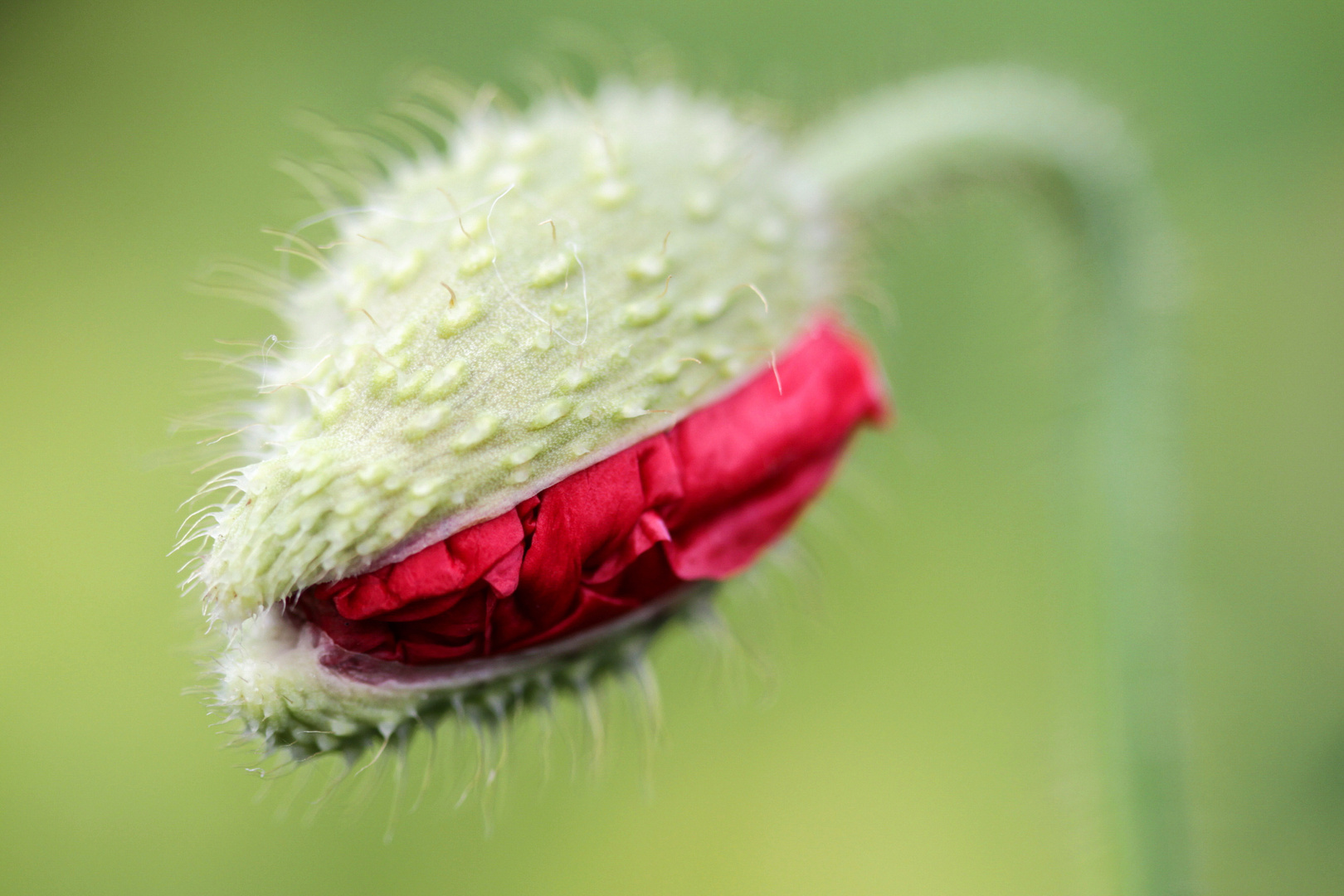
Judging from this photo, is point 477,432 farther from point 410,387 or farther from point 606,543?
point 606,543

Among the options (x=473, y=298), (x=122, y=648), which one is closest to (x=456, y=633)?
(x=473, y=298)

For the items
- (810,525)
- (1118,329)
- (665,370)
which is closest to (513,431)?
(665,370)

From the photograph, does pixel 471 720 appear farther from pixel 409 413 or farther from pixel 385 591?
pixel 409 413

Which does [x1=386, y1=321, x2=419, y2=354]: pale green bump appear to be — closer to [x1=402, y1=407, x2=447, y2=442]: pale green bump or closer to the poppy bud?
the poppy bud

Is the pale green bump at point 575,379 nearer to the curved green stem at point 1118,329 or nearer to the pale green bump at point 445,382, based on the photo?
the pale green bump at point 445,382

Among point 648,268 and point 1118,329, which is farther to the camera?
point 1118,329

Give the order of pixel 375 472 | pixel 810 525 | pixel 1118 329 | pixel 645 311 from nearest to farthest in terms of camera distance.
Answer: pixel 375 472 < pixel 645 311 < pixel 1118 329 < pixel 810 525

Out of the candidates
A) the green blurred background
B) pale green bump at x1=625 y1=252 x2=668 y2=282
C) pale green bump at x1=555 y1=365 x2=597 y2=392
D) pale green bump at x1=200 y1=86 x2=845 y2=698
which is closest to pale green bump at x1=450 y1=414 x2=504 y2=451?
pale green bump at x1=200 y1=86 x2=845 y2=698
